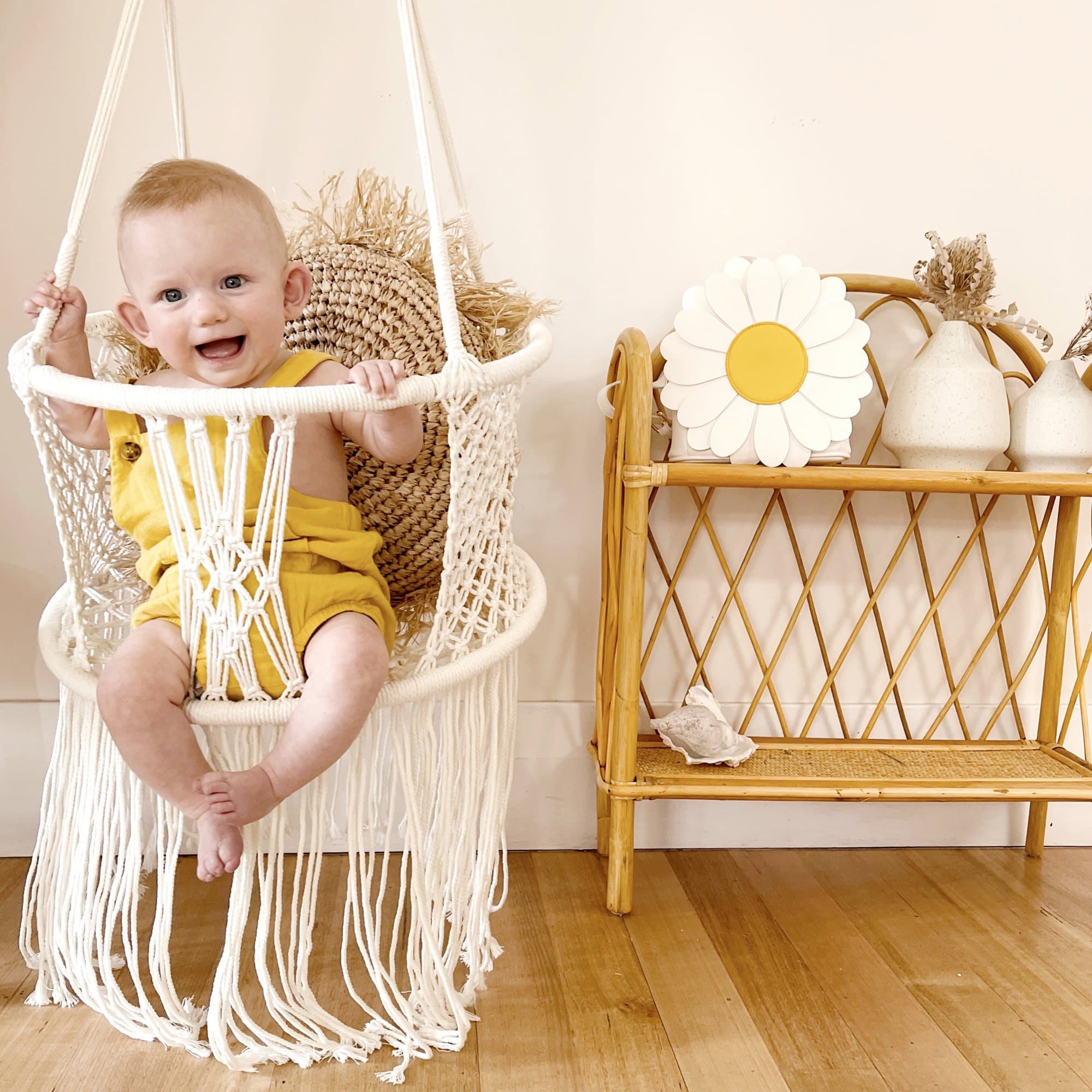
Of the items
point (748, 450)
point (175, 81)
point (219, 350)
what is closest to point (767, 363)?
point (748, 450)

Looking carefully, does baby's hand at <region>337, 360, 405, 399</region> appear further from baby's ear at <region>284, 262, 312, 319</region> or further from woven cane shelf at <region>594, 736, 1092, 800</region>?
woven cane shelf at <region>594, 736, 1092, 800</region>

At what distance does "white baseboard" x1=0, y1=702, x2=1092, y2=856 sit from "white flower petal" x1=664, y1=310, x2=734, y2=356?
0.52m

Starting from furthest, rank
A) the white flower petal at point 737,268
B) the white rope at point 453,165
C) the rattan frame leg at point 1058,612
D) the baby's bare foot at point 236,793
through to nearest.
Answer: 1. the rattan frame leg at point 1058,612
2. the white flower petal at point 737,268
3. the white rope at point 453,165
4. the baby's bare foot at point 236,793

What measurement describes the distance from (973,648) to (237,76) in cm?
125

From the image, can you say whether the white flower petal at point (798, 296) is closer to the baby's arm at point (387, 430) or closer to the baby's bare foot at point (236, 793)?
the baby's arm at point (387, 430)

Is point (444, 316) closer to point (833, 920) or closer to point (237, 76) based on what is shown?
point (237, 76)

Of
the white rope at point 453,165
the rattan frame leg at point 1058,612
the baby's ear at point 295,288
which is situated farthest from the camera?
the rattan frame leg at point 1058,612

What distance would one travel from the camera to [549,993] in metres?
1.04

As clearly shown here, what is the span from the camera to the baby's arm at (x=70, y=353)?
36.6 inches

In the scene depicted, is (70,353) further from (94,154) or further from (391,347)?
(391,347)

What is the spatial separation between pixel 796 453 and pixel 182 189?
71cm

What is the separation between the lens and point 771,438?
116cm

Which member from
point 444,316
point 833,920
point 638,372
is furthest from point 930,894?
point 444,316

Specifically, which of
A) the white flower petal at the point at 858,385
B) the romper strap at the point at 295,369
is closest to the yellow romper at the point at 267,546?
the romper strap at the point at 295,369
